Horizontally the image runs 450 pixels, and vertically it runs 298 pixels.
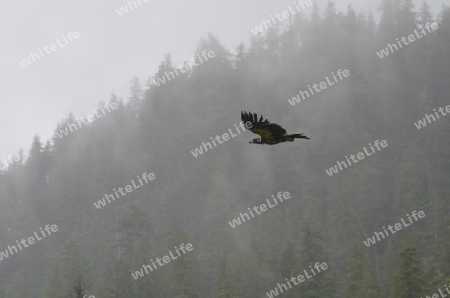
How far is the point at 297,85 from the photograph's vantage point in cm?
8294

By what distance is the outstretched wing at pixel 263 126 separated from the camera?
1017 centimetres

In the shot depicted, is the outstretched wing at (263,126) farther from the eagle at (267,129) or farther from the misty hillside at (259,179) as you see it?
the misty hillside at (259,179)

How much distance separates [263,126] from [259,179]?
55725mm

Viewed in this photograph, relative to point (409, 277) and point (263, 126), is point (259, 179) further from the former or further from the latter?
point (263, 126)

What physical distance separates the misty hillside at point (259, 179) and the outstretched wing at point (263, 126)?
77.2ft

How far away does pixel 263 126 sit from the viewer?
10.4m

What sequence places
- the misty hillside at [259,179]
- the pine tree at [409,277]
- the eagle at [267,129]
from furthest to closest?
1. the misty hillside at [259,179]
2. the pine tree at [409,277]
3. the eagle at [267,129]

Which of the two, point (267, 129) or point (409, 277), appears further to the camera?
point (409, 277)

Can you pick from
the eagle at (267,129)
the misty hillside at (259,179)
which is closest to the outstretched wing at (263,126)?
the eagle at (267,129)

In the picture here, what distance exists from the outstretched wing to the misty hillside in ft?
77.2

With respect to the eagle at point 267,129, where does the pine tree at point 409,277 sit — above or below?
below

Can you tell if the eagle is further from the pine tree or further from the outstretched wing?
the pine tree

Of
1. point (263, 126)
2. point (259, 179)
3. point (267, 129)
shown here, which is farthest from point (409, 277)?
point (259, 179)

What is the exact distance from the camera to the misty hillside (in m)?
44.7
